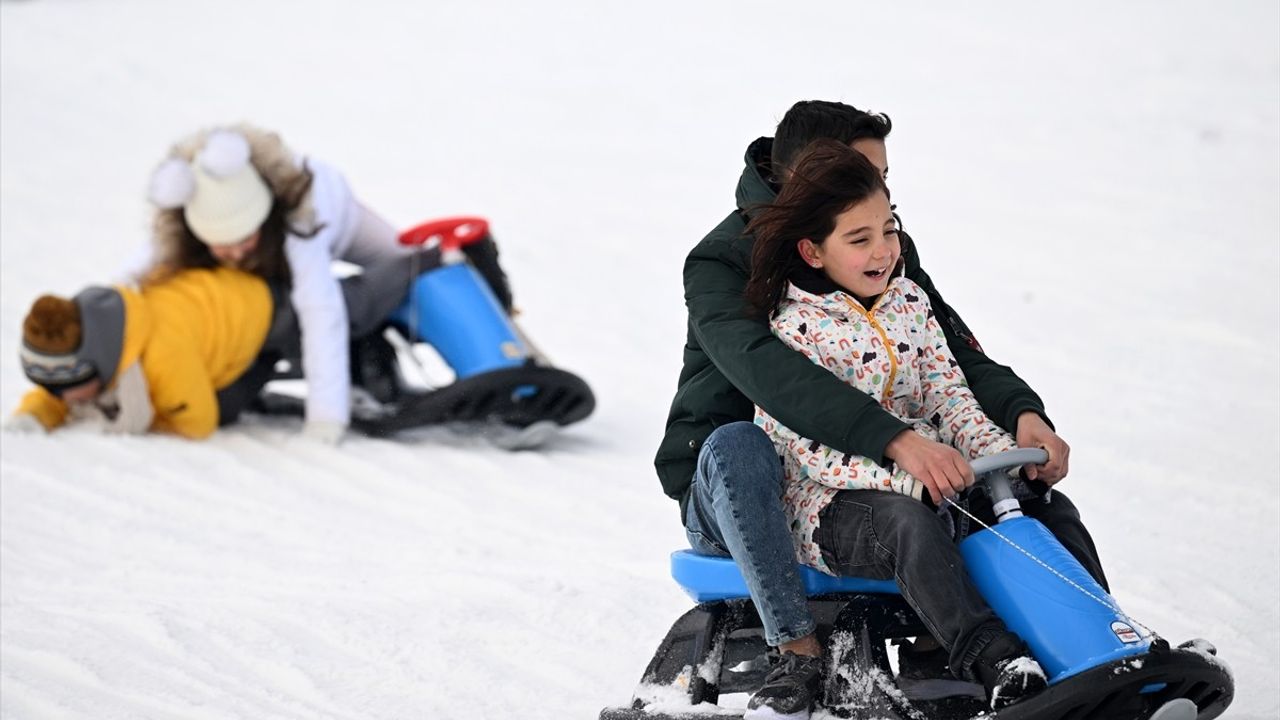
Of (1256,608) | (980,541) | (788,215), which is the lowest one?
(1256,608)

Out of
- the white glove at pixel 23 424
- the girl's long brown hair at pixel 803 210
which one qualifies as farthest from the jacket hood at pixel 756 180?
the white glove at pixel 23 424

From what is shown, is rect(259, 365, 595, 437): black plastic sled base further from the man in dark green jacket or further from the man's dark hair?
the man's dark hair

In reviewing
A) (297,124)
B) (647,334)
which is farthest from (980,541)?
(297,124)

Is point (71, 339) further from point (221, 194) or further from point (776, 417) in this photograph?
point (776, 417)

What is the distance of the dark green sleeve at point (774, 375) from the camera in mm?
2885

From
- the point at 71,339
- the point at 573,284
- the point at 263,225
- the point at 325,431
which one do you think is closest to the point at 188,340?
the point at 71,339

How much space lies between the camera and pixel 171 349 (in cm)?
616

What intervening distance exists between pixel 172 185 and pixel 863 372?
393 centimetres

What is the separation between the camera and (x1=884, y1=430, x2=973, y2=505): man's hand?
9.19ft

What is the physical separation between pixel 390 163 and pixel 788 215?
8420 mm

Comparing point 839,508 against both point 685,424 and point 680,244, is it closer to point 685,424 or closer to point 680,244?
point 685,424

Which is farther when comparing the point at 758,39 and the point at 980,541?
the point at 758,39

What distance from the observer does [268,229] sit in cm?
639

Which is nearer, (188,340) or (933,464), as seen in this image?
(933,464)
